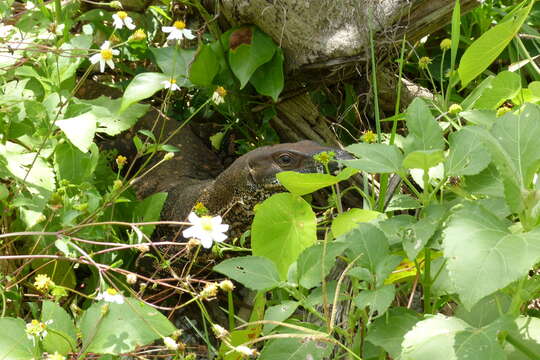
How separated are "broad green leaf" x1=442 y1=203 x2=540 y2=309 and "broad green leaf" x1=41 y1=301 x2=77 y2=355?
2.98ft

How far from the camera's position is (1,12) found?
9.04ft

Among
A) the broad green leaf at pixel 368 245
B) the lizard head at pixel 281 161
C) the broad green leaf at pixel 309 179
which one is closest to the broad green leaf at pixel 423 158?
the broad green leaf at pixel 368 245

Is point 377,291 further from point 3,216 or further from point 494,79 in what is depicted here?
point 3,216

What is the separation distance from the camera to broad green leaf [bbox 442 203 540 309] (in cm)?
125

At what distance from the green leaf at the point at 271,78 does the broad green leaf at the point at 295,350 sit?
71.3 inches

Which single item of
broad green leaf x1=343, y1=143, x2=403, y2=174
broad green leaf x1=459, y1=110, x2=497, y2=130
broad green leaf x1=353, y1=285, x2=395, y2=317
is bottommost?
broad green leaf x1=353, y1=285, x2=395, y2=317

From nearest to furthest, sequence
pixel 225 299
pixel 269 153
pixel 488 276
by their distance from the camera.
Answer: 1. pixel 488 276
2. pixel 269 153
3. pixel 225 299

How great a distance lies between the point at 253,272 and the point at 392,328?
35cm

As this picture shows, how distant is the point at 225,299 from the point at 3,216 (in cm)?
115

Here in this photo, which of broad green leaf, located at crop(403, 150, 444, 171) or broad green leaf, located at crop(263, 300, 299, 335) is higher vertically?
broad green leaf, located at crop(403, 150, 444, 171)

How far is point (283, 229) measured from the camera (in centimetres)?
203

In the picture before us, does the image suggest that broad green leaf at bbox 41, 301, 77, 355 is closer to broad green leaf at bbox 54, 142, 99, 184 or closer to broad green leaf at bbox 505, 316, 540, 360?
broad green leaf at bbox 54, 142, 99, 184

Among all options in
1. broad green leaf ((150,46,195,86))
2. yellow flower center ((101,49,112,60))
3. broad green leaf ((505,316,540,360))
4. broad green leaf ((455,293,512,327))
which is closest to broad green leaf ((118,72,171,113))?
yellow flower center ((101,49,112,60))

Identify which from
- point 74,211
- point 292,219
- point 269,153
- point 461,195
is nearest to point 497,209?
point 461,195
